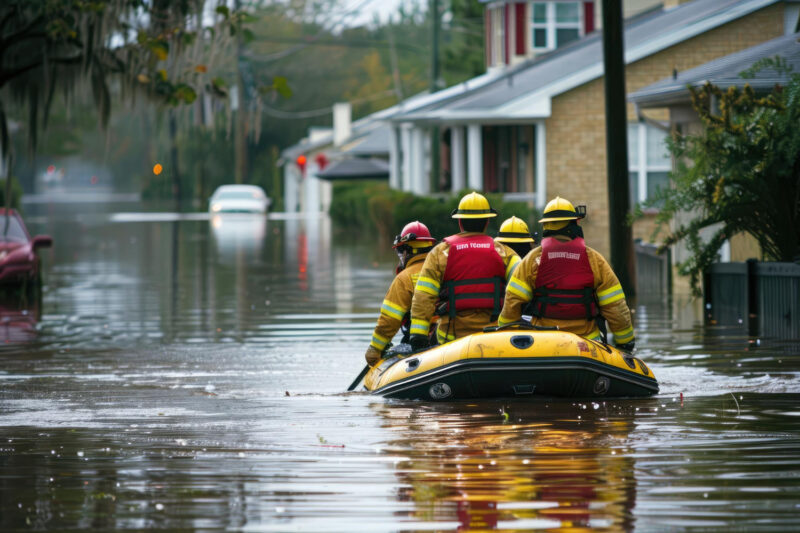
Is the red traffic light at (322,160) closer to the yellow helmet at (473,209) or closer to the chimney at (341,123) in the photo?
the chimney at (341,123)

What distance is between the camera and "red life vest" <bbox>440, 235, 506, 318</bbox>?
12.6m

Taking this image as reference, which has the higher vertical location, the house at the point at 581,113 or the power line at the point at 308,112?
the power line at the point at 308,112

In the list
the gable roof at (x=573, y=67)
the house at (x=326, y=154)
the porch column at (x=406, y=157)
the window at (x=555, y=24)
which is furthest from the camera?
the house at (x=326, y=154)

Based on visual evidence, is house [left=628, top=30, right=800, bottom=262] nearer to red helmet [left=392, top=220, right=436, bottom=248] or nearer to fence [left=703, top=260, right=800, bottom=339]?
fence [left=703, top=260, right=800, bottom=339]

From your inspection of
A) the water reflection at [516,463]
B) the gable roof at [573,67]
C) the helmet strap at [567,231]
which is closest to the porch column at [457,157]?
the gable roof at [573,67]

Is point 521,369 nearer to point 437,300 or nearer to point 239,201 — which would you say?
point 437,300

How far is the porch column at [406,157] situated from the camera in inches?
1967

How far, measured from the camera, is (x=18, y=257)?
2508cm

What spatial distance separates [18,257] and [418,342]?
13.9m

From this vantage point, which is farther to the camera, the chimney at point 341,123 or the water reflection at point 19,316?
the chimney at point 341,123

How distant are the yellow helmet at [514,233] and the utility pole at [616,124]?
7.45 meters

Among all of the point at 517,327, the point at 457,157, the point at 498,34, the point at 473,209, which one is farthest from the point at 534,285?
the point at 498,34

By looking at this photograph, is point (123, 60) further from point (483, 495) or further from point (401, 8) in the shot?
point (401, 8)

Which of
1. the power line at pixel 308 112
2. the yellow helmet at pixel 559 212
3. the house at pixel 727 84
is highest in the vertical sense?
the power line at pixel 308 112
